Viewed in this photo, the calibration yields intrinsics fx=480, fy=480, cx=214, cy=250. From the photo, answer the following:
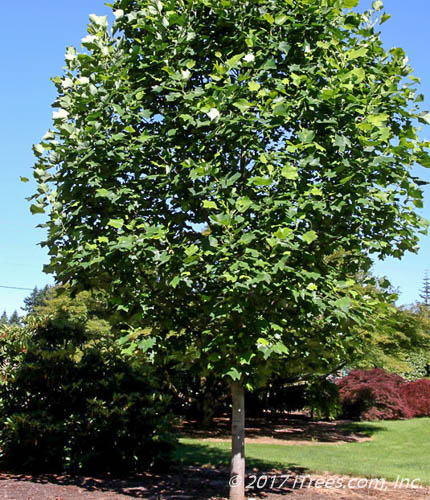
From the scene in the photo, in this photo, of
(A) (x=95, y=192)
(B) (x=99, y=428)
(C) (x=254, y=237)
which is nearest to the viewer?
(C) (x=254, y=237)

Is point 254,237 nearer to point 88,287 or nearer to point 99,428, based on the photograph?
point 88,287

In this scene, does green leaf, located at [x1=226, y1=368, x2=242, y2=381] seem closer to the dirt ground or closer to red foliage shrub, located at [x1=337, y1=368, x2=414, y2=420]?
the dirt ground

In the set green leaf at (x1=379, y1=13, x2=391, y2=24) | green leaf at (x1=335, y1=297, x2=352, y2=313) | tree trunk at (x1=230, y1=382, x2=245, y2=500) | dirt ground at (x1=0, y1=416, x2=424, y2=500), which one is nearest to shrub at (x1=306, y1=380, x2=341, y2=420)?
dirt ground at (x1=0, y1=416, x2=424, y2=500)

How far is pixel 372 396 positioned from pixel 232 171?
60.6 ft

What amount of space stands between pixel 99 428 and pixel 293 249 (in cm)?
533

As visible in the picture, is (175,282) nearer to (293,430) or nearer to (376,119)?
(376,119)

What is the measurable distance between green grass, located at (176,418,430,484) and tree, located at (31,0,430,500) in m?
3.94

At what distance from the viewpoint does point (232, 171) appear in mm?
6133

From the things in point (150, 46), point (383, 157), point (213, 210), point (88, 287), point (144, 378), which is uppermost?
point (150, 46)

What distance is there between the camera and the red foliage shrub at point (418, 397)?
23.1 meters

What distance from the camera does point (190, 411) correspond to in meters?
18.8

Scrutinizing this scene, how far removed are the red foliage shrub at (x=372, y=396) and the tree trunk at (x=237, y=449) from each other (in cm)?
1625

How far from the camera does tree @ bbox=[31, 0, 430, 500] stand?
208 inches

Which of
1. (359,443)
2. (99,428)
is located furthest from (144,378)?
(359,443)
